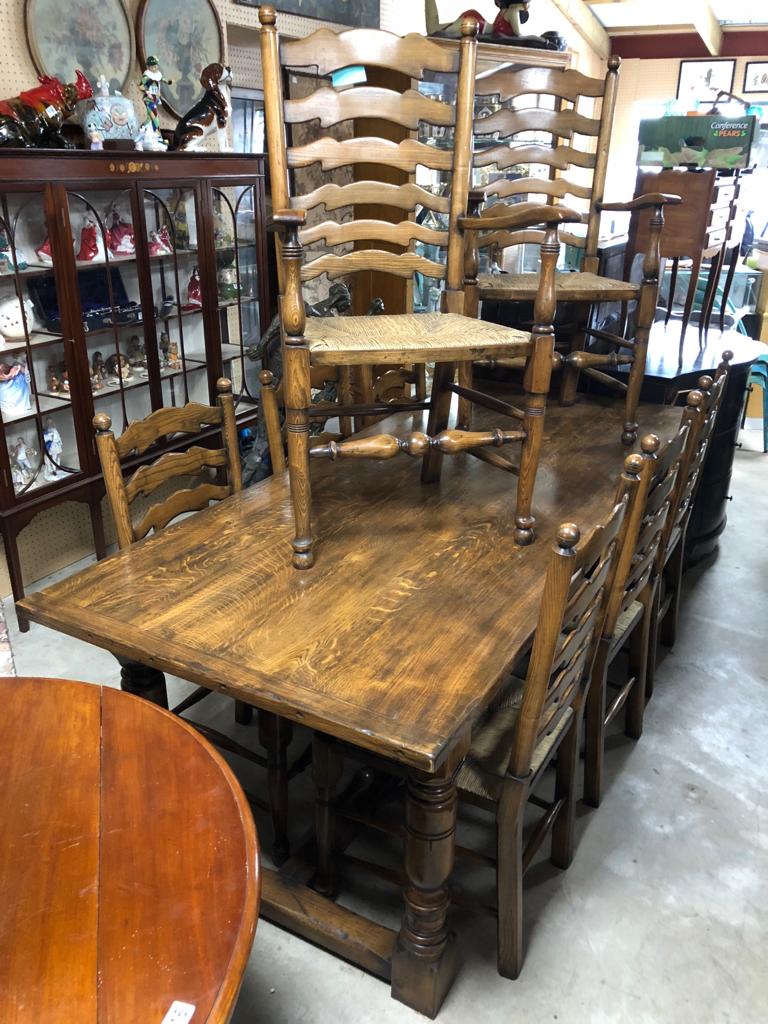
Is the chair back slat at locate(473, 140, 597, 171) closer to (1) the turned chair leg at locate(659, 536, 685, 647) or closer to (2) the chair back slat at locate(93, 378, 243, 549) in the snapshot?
(2) the chair back slat at locate(93, 378, 243, 549)

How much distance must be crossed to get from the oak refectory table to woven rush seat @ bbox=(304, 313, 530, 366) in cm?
38

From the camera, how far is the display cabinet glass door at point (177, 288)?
3.01 m

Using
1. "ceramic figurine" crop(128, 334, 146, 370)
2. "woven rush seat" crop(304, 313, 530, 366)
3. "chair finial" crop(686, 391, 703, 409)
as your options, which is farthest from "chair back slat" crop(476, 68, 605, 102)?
"ceramic figurine" crop(128, 334, 146, 370)

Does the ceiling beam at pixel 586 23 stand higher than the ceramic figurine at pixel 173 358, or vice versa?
the ceiling beam at pixel 586 23

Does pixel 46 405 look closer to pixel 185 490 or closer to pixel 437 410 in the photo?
pixel 185 490

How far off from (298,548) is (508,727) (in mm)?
542

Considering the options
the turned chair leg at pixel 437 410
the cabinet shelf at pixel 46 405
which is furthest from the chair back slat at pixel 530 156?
the cabinet shelf at pixel 46 405

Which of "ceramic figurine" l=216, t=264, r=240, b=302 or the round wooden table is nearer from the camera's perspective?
the round wooden table

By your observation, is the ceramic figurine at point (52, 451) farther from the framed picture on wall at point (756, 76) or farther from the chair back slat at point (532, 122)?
the framed picture on wall at point (756, 76)

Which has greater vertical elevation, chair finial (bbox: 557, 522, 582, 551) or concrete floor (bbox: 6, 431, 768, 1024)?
chair finial (bbox: 557, 522, 582, 551)

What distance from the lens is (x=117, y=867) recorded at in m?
0.87

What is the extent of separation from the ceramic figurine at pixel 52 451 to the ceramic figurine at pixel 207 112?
1167 millimetres

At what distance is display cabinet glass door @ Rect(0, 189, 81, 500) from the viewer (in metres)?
2.55

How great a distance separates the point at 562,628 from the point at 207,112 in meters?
2.71
